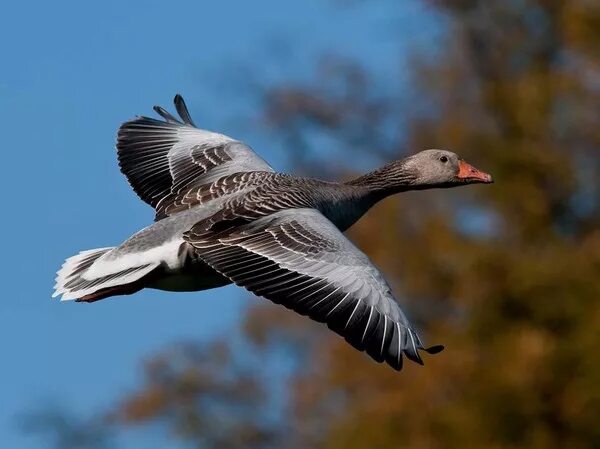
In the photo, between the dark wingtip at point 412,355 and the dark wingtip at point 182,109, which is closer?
the dark wingtip at point 412,355

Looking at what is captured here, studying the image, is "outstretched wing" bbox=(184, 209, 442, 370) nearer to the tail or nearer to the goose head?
the tail

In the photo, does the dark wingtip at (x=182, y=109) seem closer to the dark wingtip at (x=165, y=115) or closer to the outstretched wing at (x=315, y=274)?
the dark wingtip at (x=165, y=115)

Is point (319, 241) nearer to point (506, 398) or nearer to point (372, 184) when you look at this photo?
point (372, 184)

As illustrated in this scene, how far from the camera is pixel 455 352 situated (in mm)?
24609

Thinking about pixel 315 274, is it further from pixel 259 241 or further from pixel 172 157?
pixel 172 157

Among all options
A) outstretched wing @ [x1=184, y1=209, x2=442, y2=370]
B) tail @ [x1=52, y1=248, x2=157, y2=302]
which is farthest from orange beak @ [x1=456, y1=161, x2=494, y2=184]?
tail @ [x1=52, y1=248, x2=157, y2=302]

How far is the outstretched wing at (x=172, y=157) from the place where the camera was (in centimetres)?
1456

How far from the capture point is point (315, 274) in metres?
12.0

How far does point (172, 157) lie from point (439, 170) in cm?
239

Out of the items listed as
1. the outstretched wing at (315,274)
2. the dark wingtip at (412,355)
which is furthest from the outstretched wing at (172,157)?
the dark wingtip at (412,355)

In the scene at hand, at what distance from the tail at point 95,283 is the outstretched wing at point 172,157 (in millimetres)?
1345

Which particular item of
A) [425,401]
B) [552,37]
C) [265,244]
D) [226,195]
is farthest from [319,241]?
[552,37]

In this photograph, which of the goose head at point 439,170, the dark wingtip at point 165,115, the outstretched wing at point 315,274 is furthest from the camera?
the dark wingtip at point 165,115

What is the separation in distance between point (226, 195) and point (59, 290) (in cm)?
157
